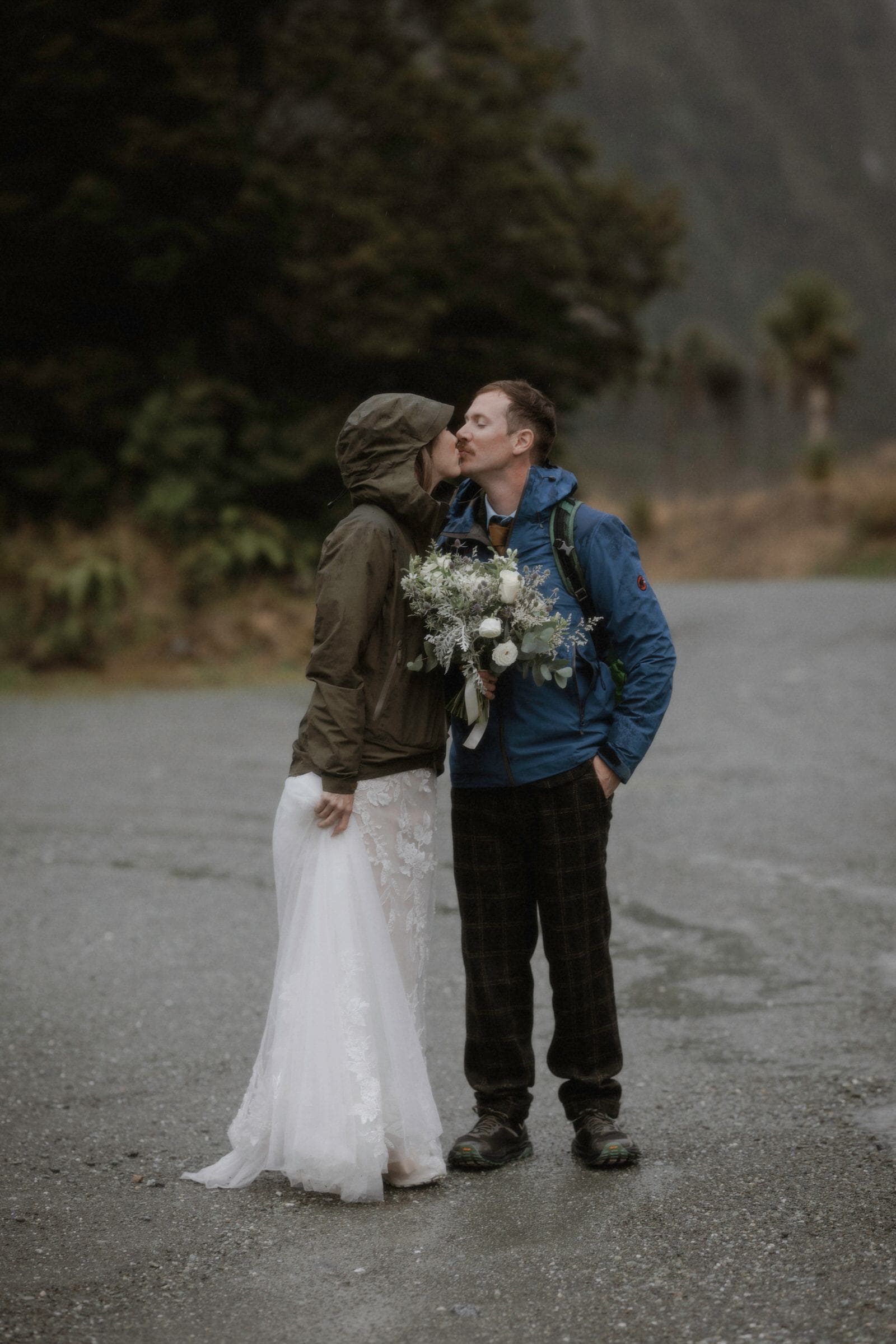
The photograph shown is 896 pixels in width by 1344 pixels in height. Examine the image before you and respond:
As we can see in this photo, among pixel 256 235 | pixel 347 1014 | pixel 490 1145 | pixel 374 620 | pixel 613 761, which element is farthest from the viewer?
pixel 256 235

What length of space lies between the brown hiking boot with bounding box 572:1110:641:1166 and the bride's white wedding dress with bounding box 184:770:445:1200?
17.7 inches

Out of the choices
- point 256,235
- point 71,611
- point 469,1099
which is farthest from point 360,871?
point 256,235

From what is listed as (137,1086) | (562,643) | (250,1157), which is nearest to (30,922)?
(137,1086)

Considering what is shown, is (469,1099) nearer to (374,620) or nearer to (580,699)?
(580,699)

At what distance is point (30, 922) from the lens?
7.44 metres

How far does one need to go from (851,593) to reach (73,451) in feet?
43.7

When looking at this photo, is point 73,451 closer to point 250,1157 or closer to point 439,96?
point 439,96

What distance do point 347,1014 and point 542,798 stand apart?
2.80ft

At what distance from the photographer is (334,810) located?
4.18 meters

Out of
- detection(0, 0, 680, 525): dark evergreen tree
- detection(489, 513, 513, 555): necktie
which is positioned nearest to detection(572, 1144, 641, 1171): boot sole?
detection(489, 513, 513, 555): necktie

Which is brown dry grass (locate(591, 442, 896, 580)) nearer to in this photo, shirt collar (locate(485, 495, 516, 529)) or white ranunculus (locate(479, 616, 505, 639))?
shirt collar (locate(485, 495, 516, 529))

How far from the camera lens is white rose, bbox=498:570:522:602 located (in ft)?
13.4

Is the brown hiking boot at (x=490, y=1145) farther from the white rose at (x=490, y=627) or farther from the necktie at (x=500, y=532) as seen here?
the necktie at (x=500, y=532)

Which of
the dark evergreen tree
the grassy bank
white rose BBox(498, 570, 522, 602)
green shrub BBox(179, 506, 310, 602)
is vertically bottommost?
white rose BBox(498, 570, 522, 602)
